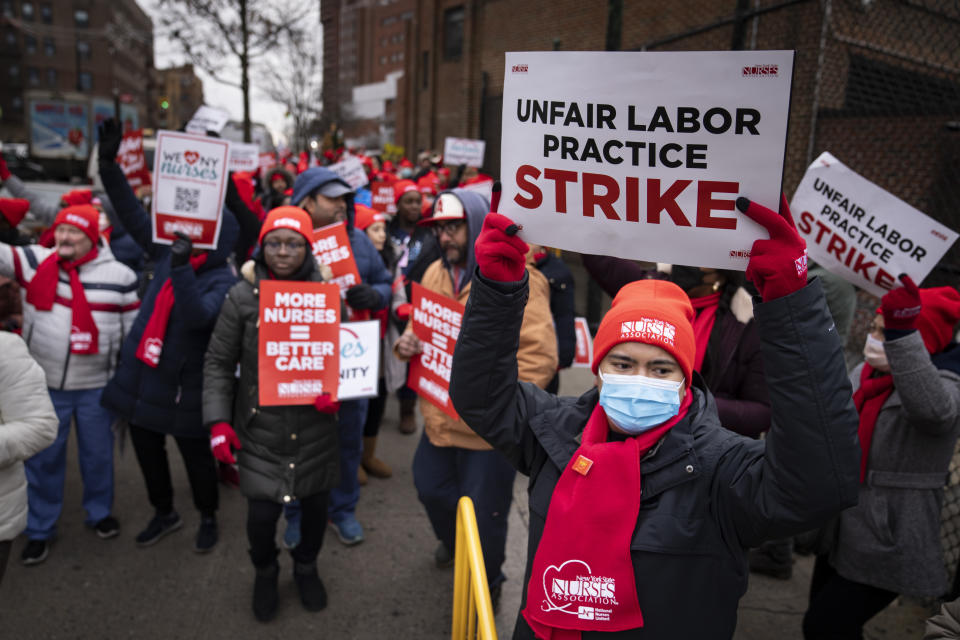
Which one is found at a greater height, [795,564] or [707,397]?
[707,397]

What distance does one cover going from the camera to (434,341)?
11.5 ft

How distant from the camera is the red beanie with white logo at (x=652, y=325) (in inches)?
70.7

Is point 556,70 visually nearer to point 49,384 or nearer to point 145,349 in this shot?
point 145,349

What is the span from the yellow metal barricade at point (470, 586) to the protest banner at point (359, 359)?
57.4 inches

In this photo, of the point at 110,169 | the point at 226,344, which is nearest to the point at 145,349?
the point at 226,344

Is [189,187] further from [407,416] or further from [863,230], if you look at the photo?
[863,230]

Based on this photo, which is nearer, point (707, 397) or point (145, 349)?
point (707, 397)

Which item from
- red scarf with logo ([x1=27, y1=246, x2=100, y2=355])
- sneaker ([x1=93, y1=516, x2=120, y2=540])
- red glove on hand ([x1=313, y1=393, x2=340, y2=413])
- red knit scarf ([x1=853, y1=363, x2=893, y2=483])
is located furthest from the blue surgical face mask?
sneaker ([x1=93, y1=516, x2=120, y2=540])

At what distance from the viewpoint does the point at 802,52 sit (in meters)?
9.85

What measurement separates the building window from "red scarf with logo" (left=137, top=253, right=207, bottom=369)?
2147 centimetres

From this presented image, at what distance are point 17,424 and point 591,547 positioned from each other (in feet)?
7.71

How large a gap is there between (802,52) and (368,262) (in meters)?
8.33

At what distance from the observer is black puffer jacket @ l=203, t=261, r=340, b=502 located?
10.9ft

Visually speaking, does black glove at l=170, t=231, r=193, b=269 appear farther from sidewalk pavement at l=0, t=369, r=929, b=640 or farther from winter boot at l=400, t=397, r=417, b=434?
winter boot at l=400, t=397, r=417, b=434
